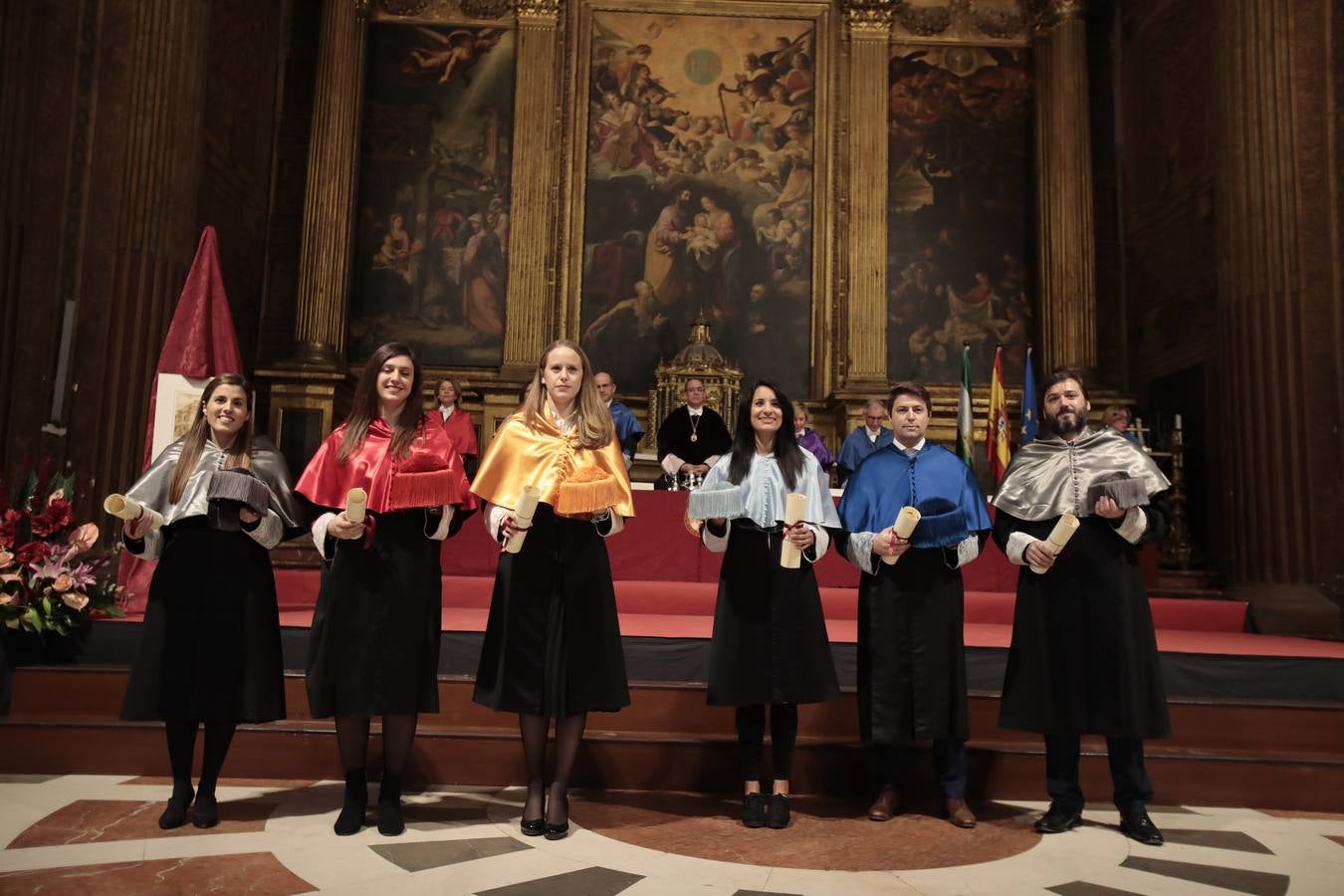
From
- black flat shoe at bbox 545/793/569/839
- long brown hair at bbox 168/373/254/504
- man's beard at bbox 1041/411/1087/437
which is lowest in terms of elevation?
black flat shoe at bbox 545/793/569/839

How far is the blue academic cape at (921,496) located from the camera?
3.99m

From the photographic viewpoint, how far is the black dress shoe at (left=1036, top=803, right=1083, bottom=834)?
3.89m

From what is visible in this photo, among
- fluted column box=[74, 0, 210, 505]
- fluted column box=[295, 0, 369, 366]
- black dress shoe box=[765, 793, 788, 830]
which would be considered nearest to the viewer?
black dress shoe box=[765, 793, 788, 830]

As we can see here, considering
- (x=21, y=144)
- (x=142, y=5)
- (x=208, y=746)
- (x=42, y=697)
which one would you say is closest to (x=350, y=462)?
(x=208, y=746)

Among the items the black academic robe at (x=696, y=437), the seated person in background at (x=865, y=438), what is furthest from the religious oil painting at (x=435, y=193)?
the seated person in background at (x=865, y=438)

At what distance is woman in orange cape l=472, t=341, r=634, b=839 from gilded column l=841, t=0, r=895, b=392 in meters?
8.09

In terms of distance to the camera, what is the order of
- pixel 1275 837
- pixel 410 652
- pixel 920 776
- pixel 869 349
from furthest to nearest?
pixel 869 349, pixel 920 776, pixel 1275 837, pixel 410 652

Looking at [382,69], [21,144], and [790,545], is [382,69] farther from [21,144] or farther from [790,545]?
[790,545]

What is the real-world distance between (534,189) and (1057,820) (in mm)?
9732

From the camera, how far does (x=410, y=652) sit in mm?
3668

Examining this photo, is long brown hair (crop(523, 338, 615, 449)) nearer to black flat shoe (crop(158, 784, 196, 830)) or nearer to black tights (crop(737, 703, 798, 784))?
black tights (crop(737, 703, 798, 784))

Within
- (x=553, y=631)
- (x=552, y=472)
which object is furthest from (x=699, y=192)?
(x=553, y=631)

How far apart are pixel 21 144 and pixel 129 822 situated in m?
6.12

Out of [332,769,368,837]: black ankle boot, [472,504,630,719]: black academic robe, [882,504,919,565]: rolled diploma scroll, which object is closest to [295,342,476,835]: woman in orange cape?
[332,769,368,837]: black ankle boot
